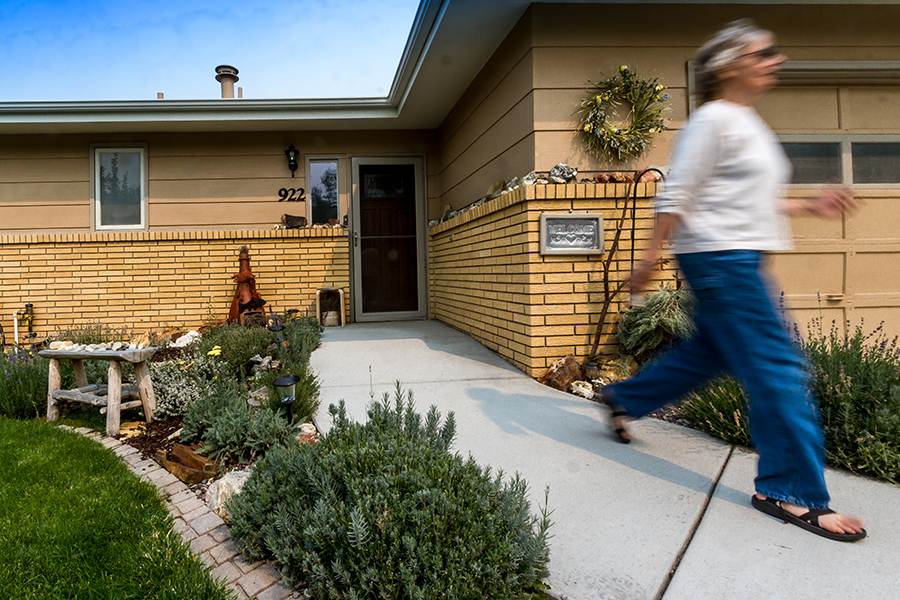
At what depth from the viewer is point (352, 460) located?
1.77 m

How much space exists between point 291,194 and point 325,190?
1.69 ft

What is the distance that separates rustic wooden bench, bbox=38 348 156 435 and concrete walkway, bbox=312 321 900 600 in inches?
49.2

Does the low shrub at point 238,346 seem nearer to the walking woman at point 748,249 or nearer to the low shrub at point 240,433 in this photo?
the low shrub at point 240,433

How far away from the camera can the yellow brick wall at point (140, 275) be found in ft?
23.3

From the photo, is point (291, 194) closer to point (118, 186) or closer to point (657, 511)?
point (118, 186)

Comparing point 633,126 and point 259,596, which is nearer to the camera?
point 259,596

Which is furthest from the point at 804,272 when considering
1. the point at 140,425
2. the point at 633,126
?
the point at 140,425

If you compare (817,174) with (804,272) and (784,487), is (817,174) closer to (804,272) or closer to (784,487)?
(804,272)

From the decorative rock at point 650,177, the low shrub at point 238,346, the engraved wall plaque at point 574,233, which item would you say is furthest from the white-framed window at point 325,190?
the decorative rock at point 650,177

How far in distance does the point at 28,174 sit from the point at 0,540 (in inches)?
300

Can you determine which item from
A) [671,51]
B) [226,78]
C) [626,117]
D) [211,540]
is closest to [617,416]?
[211,540]

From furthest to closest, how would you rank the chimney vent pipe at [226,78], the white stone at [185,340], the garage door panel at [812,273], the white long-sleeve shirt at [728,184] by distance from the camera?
the chimney vent pipe at [226,78], the white stone at [185,340], the garage door panel at [812,273], the white long-sleeve shirt at [728,184]

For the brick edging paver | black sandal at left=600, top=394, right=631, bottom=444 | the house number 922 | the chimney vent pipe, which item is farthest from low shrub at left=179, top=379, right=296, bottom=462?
the chimney vent pipe

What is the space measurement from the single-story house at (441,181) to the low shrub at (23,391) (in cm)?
320
